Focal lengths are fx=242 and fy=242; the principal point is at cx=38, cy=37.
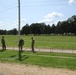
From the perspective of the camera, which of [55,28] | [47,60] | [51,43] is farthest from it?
[55,28]

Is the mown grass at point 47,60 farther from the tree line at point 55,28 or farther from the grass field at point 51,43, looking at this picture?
the tree line at point 55,28

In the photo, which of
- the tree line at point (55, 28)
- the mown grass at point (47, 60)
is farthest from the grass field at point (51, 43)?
the tree line at point (55, 28)

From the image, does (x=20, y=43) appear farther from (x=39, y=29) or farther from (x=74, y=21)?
(x=39, y=29)

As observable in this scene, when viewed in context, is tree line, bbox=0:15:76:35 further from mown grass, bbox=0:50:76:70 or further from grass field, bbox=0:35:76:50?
mown grass, bbox=0:50:76:70

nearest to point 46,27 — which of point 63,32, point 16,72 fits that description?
point 63,32

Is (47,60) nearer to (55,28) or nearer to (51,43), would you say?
(51,43)

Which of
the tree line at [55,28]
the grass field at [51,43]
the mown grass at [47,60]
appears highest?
the tree line at [55,28]

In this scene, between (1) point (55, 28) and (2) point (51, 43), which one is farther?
(1) point (55, 28)

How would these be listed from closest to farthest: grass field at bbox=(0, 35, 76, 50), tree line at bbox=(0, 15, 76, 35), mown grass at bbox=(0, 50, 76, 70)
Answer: mown grass at bbox=(0, 50, 76, 70) → grass field at bbox=(0, 35, 76, 50) → tree line at bbox=(0, 15, 76, 35)

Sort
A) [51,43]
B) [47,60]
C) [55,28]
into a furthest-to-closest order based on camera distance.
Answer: [55,28]
[51,43]
[47,60]

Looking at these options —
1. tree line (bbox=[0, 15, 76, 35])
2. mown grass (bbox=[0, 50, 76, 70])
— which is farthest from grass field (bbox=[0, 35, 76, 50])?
tree line (bbox=[0, 15, 76, 35])

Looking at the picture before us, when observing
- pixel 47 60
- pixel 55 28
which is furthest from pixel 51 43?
pixel 55 28

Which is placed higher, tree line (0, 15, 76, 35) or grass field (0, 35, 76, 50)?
tree line (0, 15, 76, 35)

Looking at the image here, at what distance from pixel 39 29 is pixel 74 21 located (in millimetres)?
30596
